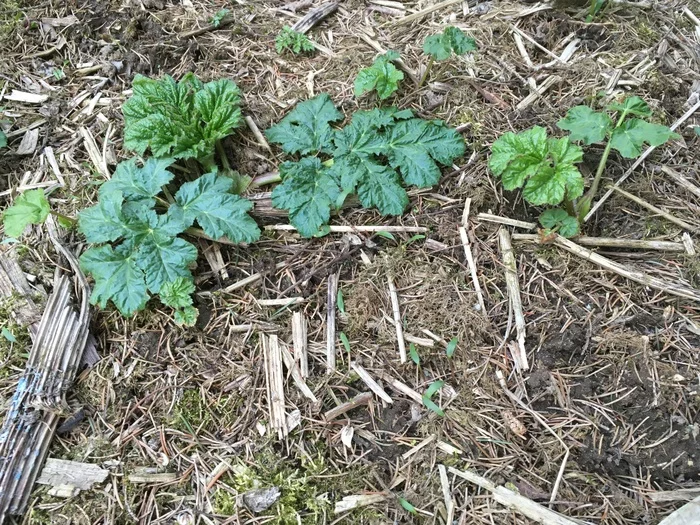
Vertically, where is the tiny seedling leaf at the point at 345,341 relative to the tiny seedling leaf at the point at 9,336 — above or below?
above

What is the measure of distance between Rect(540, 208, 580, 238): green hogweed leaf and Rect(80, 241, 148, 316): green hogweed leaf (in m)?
1.72

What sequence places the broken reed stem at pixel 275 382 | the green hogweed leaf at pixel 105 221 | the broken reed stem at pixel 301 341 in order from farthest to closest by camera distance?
the green hogweed leaf at pixel 105 221 < the broken reed stem at pixel 301 341 < the broken reed stem at pixel 275 382

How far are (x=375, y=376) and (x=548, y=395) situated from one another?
0.66m

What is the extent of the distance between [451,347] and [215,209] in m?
1.14

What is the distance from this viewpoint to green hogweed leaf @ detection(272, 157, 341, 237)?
2.23 meters

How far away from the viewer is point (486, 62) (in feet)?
8.72

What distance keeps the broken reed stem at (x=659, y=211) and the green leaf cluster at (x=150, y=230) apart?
1.64 metres

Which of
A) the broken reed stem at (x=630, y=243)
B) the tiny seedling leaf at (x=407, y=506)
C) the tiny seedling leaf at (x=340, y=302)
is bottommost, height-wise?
the tiny seedling leaf at (x=407, y=506)

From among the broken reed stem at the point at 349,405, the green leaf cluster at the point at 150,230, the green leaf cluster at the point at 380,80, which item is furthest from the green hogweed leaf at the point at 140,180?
the broken reed stem at the point at 349,405

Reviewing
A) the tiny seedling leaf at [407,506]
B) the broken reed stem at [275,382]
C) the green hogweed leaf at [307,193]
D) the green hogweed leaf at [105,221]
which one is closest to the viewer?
the tiny seedling leaf at [407,506]

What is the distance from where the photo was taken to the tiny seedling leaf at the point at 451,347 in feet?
6.60

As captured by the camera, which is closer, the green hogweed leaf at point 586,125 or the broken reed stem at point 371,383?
the broken reed stem at point 371,383

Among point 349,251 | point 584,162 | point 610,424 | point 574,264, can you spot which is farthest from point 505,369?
point 584,162

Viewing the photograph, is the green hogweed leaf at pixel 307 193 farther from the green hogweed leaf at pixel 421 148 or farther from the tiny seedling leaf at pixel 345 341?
the tiny seedling leaf at pixel 345 341
